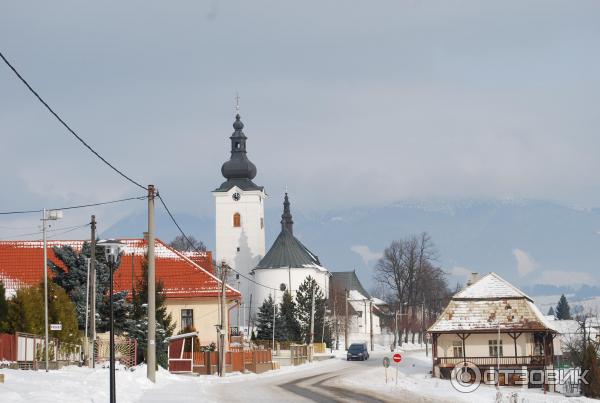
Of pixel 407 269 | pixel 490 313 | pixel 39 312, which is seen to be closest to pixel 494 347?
pixel 490 313

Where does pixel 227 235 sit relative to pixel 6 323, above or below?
above

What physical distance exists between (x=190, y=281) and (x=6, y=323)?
23347 millimetres

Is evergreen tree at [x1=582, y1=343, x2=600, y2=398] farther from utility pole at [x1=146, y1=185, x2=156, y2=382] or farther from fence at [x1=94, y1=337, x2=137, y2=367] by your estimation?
utility pole at [x1=146, y1=185, x2=156, y2=382]

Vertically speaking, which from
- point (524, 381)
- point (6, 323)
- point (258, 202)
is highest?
point (258, 202)

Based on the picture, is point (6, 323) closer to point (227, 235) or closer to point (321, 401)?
point (321, 401)

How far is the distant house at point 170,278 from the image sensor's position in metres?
68.7

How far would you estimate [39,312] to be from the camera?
4903cm

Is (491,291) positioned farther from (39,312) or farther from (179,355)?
(39,312)

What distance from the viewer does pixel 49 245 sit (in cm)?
7394

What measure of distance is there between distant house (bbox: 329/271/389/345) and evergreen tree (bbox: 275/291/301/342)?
77.8ft

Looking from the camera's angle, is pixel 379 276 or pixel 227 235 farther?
pixel 227 235

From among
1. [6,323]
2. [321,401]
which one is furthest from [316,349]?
[321,401]

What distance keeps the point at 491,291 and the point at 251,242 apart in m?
81.4

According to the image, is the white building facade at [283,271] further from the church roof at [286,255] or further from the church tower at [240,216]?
the church tower at [240,216]
